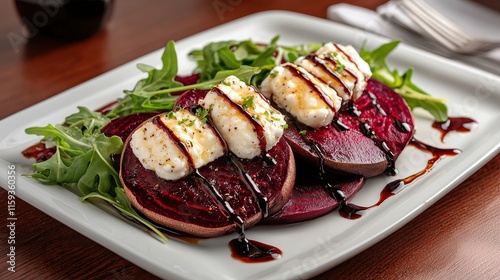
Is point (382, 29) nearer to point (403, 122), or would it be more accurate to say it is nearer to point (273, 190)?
point (403, 122)

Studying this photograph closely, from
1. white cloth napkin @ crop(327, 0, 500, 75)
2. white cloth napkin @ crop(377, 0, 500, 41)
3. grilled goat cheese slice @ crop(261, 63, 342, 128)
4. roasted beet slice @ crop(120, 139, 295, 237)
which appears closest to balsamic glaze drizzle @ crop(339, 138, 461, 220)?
roasted beet slice @ crop(120, 139, 295, 237)

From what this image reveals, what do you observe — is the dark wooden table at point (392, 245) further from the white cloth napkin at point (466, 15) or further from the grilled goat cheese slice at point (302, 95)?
the white cloth napkin at point (466, 15)

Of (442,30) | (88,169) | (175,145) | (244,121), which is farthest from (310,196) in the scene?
(442,30)

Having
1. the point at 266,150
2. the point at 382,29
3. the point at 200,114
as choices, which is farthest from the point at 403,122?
the point at 382,29

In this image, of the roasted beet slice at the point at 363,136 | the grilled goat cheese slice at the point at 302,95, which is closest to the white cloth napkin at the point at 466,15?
the roasted beet slice at the point at 363,136

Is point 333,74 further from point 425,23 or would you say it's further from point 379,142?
point 425,23

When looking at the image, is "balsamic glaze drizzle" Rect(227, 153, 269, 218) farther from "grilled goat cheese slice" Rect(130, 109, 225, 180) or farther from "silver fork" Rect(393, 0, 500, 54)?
"silver fork" Rect(393, 0, 500, 54)

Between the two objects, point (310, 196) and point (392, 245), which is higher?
point (310, 196)
